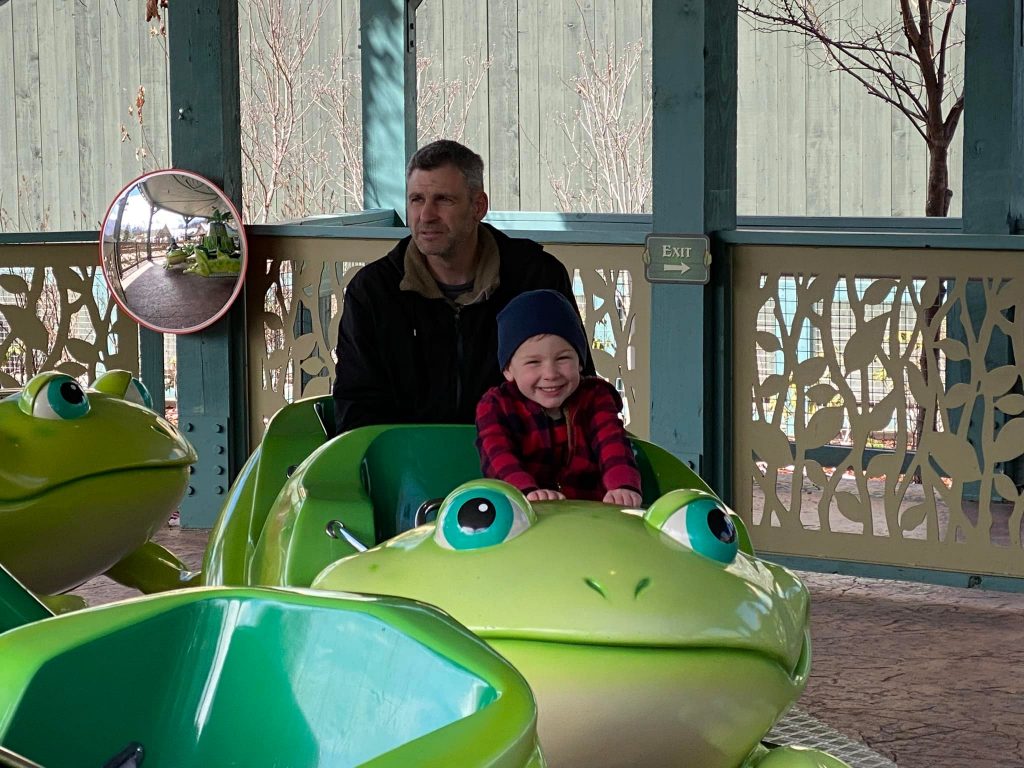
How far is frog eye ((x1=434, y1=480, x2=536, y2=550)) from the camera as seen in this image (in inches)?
74.2

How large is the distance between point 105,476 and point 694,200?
7.08 feet

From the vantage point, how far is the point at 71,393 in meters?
2.98

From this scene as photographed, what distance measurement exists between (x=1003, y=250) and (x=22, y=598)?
11.1 feet

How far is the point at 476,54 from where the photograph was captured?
8.77m

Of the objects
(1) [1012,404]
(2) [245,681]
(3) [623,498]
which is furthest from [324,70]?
(2) [245,681]

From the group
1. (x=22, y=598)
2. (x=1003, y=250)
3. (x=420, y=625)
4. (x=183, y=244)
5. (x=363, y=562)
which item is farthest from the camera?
(x=183, y=244)

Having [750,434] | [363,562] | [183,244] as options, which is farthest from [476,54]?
[363,562]

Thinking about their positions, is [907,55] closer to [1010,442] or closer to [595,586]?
[1010,442]

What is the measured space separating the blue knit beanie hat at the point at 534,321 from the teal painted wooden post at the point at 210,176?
259 cm

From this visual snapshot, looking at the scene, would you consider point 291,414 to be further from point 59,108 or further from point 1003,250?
point 59,108

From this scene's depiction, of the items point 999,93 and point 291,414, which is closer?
point 291,414

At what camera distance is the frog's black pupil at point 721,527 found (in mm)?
1916

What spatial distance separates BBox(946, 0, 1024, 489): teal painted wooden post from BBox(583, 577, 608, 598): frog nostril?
12.3 feet

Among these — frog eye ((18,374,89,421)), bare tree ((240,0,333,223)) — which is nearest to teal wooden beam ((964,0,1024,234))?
frog eye ((18,374,89,421))
